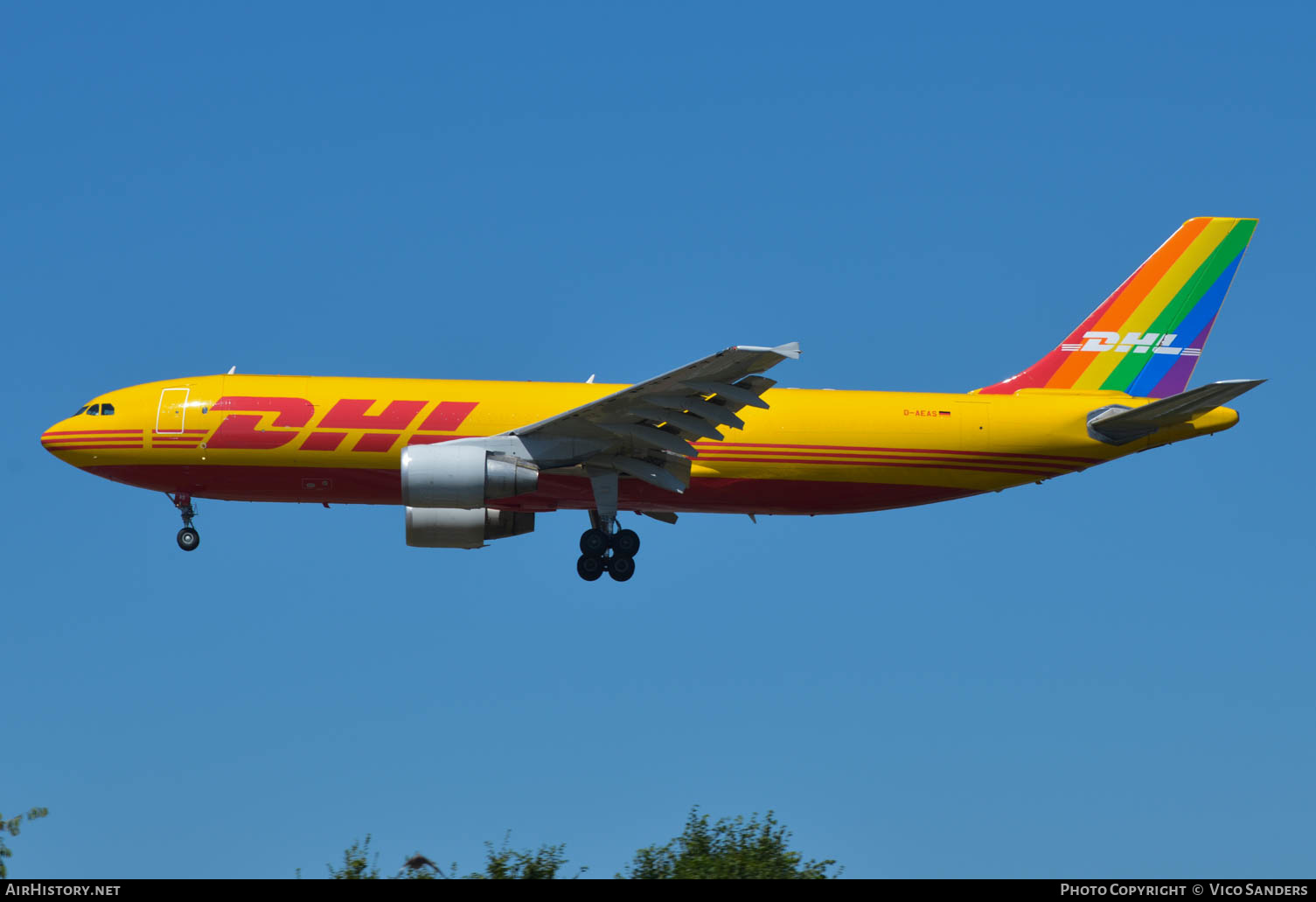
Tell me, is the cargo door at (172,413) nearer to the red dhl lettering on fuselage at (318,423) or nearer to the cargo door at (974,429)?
the red dhl lettering on fuselage at (318,423)

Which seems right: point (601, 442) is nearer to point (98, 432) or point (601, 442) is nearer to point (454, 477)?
point (454, 477)

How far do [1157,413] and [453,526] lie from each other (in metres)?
15.0

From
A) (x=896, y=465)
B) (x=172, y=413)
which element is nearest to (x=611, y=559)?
(x=896, y=465)

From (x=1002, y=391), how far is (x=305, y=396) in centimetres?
1535

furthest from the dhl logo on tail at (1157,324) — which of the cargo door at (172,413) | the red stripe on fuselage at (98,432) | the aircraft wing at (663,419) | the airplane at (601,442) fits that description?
the red stripe on fuselage at (98,432)

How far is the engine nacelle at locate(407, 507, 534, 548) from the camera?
3503 cm

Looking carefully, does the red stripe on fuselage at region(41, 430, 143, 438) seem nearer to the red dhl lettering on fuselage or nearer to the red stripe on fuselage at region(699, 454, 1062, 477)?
the red dhl lettering on fuselage

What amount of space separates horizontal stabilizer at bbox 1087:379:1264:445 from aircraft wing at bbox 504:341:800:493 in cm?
794

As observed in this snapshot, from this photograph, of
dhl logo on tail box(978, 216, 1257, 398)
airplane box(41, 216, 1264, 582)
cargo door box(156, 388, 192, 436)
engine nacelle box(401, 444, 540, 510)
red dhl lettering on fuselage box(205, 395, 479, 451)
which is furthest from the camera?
dhl logo on tail box(978, 216, 1257, 398)

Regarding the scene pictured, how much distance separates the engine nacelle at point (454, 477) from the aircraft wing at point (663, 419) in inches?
42.7

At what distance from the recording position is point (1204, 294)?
3772 centimetres

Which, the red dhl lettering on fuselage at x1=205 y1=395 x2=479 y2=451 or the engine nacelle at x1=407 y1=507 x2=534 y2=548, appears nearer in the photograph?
the red dhl lettering on fuselage at x1=205 y1=395 x2=479 y2=451

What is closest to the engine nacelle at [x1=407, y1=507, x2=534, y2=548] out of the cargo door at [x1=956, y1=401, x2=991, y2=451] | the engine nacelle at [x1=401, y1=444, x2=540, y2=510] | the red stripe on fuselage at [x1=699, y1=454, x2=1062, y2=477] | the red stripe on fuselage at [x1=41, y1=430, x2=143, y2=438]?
the engine nacelle at [x1=401, y1=444, x2=540, y2=510]
